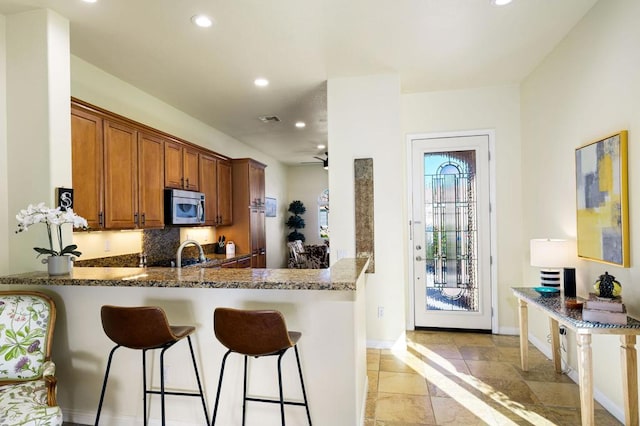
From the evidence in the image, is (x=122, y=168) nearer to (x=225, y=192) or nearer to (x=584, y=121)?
(x=225, y=192)

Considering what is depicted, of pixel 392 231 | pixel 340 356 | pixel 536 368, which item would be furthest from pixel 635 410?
pixel 392 231

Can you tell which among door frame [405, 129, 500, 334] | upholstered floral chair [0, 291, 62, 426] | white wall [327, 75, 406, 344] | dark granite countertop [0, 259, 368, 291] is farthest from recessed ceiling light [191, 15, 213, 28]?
door frame [405, 129, 500, 334]

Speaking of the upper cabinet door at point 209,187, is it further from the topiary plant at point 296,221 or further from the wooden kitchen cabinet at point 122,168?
the topiary plant at point 296,221

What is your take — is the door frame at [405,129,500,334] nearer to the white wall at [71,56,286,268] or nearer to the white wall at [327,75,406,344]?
the white wall at [327,75,406,344]

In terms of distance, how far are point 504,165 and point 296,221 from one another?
5.97 metres

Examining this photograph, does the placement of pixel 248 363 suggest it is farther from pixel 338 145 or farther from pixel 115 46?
pixel 115 46

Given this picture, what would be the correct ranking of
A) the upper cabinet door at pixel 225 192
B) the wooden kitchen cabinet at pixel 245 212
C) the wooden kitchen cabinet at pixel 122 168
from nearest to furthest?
the wooden kitchen cabinet at pixel 122 168, the upper cabinet door at pixel 225 192, the wooden kitchen cabinet at pixel 245 212

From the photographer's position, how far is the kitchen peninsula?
2.13 m

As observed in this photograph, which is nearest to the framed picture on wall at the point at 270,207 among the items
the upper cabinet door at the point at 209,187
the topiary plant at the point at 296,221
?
the topiary plant at the point at 296,221

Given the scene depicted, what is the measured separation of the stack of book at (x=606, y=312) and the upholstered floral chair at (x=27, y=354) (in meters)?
3.04

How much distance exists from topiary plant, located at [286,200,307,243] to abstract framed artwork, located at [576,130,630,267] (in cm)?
706

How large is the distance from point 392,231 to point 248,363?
2.06 meters

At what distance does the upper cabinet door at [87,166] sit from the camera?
9.39 ft

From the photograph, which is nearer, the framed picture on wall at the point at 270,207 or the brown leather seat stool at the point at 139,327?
the brown leather seat stool at the point at 139,327
